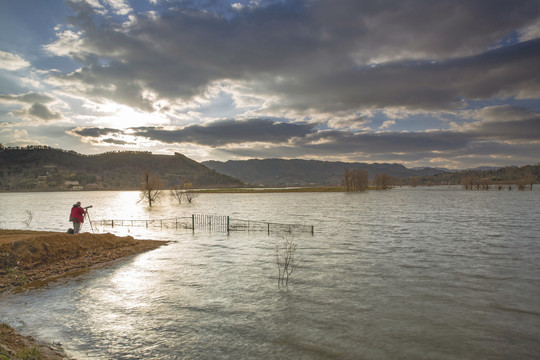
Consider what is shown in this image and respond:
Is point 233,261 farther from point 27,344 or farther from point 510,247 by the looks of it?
point 510,247

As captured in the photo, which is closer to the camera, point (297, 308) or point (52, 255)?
point (297, 308)

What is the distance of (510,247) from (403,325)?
22.0 meters

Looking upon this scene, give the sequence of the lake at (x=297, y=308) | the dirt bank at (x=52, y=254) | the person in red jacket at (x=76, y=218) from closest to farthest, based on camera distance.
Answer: the lake at (x=297, y=308) < the dirt bank at (x=52, y=254) < the person in red jacket at (x=76, y=218)

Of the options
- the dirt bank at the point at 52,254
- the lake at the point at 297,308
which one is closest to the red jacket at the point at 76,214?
the dirt bank at the point at 52,254

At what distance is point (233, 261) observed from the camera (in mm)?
21766

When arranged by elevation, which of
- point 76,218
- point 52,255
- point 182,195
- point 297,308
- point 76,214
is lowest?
point 297,308

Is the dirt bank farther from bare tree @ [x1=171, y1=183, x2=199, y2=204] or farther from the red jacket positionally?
bare tree @ [x1=171, y1=183, x2=199, y2=204]

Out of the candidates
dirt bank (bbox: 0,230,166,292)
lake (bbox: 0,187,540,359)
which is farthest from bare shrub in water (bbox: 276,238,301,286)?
dirt bank (bbox: 0,230,166,292)

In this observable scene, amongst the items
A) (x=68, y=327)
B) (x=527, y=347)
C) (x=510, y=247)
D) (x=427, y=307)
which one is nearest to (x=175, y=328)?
(x=68, y=327)

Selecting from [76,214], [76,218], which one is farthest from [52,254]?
[76,214]

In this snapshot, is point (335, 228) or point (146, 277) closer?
point (146, 277)

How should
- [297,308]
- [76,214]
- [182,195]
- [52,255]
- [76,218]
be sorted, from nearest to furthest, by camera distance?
[297,308], [52,255], [76,218], [76,214], [182,195]

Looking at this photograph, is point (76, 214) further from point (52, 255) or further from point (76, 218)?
point (52, 255)

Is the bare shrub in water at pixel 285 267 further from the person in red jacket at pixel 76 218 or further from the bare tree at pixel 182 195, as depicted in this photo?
the bare tree at pixel 182 195
